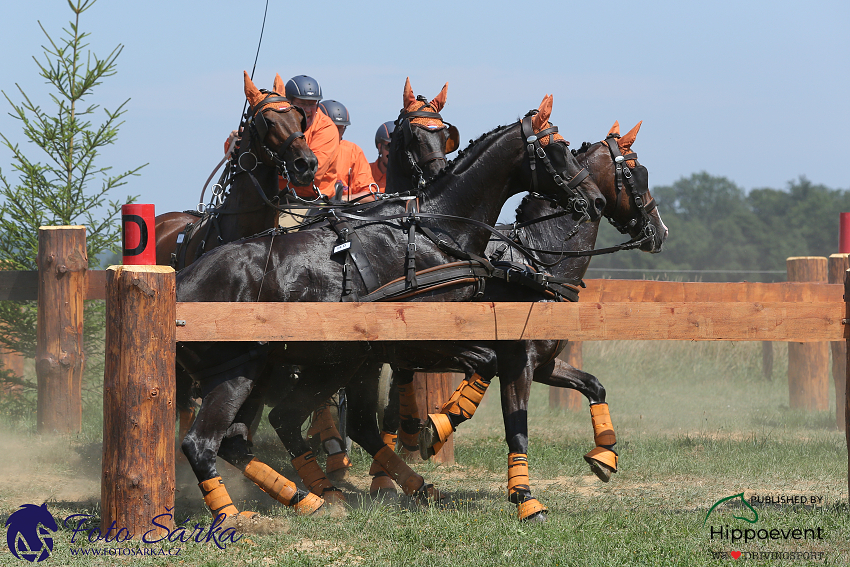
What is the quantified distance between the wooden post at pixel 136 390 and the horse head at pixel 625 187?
3411 mm

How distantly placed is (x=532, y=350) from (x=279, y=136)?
91.8 inches

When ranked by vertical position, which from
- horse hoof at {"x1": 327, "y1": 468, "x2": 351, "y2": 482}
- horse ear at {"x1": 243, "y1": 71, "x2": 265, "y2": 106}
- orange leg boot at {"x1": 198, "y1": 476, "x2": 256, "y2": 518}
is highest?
horse ear at {"x1": 243, "y1": 71, "x2": 265, "y2": 106}

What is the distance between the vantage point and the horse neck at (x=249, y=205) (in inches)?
249

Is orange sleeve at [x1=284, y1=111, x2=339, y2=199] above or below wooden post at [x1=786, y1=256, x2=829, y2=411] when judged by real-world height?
above

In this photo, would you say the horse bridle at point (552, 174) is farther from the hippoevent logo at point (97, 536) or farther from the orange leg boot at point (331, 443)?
the hippoevent logo at point (97, 536)

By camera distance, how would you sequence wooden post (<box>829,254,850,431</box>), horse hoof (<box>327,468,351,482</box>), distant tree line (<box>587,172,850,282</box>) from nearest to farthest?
1. horse hoof (<box>327,468,351,482</box>)
2. wooden post (<box>829,254,850,431</box>)
3. distant tree line (<box>587,172,850,282</box>)

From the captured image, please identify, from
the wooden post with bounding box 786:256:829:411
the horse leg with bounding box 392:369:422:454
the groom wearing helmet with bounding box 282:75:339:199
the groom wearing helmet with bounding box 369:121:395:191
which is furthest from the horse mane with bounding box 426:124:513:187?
the wooden post with bounding box 786:256:829:411

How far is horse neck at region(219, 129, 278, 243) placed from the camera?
632cm

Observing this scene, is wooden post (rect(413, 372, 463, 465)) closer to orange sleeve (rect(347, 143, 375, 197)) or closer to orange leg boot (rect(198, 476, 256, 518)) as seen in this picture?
orange sleeve (rect(347, 143, 375, 197))

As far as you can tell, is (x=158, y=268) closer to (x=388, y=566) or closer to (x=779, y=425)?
(x=388, y=566)

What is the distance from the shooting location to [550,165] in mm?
5609

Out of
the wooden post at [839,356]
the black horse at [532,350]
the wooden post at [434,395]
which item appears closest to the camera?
the black horse at [532,350]

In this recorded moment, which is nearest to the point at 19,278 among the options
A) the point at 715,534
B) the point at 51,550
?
the point at 51,550

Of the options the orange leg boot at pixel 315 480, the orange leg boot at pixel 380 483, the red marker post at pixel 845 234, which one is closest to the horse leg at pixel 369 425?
the orange leg boot at pixel 380 483
